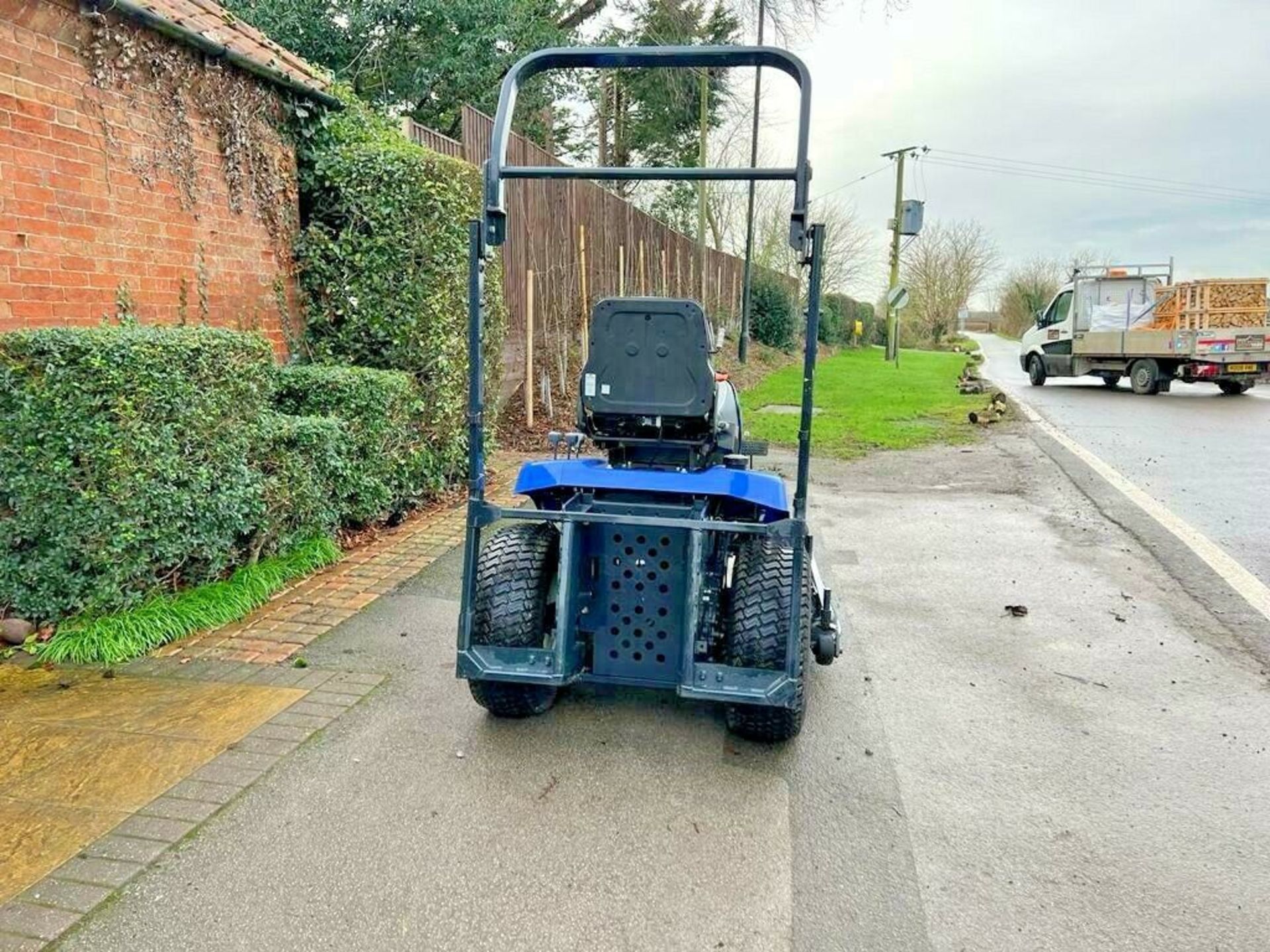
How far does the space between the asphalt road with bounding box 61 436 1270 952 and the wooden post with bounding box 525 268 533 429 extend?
18.9ft

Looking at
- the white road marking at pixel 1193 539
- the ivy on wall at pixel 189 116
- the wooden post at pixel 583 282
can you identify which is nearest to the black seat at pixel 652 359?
the ivy on wall at pixel 189 116

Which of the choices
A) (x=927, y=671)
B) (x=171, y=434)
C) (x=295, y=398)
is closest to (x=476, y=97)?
(x=295, y=398)

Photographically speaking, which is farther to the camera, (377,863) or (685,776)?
(685,776)

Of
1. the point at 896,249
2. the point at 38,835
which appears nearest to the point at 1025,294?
the point at 896,249

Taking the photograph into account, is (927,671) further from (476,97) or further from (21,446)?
(476,97)

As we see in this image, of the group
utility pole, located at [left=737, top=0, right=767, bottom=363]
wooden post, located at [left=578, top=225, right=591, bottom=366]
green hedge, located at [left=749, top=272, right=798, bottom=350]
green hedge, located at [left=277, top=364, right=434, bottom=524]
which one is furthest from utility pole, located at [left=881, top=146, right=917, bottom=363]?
green hedge, located at [left=277, top=364, right=434, bottom=524]

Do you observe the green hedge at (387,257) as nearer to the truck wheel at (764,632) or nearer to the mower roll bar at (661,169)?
the mower roll bar at (661,169)

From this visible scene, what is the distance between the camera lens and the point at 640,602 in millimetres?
3105

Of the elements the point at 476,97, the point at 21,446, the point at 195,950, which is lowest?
the point at 195,950

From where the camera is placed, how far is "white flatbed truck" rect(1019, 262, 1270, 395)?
53.9 ft

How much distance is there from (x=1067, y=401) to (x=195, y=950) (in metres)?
17.2

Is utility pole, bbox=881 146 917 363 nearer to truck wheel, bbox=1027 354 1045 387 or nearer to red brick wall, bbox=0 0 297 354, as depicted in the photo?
truck wheel, bbox=1027 354 1045 387

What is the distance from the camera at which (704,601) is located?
313cm

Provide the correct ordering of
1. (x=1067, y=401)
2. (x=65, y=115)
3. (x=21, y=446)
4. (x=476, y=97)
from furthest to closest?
(x=1067, y=401), (x=476, y=97), (x=65, y=115), (x=21, y=446)
